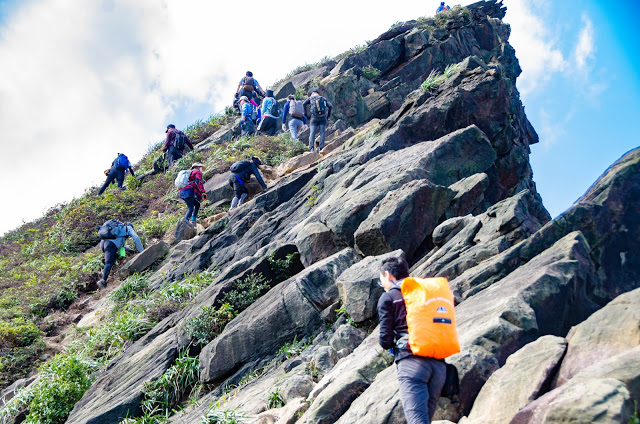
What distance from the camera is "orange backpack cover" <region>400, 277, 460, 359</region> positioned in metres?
5.02

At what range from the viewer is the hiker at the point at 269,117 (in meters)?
27.9

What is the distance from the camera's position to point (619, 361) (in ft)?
14.3

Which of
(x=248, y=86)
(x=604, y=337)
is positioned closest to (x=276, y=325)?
(x=604, y=337)

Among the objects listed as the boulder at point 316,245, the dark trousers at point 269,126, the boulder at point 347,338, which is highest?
the dark trousers at point 269,126

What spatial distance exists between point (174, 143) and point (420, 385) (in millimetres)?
23782

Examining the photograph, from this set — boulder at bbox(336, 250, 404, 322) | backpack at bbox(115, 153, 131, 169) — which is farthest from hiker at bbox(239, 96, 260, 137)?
boulder at bbox(336, 250, 404, 322)

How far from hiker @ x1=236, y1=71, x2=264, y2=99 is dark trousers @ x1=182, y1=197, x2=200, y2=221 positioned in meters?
13.9

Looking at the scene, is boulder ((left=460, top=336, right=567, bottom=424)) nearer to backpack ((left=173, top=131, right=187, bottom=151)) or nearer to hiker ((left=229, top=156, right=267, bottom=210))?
hiker ((left=229, top=156, right=267, bottom=210))

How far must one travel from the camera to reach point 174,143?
2684 cm

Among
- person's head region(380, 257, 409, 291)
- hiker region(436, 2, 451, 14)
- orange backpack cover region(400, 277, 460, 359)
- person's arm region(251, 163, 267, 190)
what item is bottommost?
orange backpack cover region(400, 277, 460, 359)

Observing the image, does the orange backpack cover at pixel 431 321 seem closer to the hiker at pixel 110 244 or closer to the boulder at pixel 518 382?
the boulder at pixel 518 382

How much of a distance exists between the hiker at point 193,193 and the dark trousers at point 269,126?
877 cm

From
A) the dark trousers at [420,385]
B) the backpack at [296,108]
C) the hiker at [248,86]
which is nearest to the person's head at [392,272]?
the dark trousers at [420,385]

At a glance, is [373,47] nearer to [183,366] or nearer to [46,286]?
[46,286]
